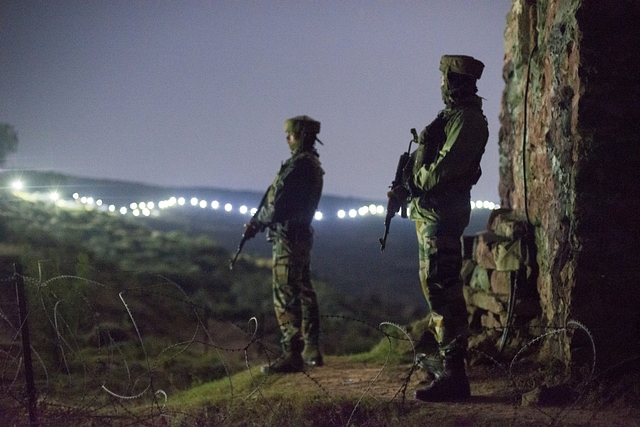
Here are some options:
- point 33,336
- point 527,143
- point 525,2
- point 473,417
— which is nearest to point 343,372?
point 473,417

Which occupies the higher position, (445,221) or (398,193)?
(398,193)

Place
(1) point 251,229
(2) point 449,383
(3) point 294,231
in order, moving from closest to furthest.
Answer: (2) point 449,383
(3) point 294,231
(1) point 251,229

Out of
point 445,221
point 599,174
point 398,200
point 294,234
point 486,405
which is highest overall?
point 599,174

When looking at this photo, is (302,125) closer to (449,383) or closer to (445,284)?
(445,284)

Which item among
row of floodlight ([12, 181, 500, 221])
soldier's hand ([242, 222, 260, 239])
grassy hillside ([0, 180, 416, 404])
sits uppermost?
row of floodlight ([12, 181, 500, 221])

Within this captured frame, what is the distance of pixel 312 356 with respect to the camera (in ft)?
18.6

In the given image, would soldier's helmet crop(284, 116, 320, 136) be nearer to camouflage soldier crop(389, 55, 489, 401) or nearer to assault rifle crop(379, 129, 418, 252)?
assault rifle crop(379, 129, 418, 252)

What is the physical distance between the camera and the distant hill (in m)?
17.4

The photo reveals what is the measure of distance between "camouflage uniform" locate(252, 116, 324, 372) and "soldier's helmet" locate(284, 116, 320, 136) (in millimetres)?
15

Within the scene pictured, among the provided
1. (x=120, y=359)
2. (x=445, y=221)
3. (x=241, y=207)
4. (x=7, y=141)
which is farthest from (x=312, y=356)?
(x=7, y=141)

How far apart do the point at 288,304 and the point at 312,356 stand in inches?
25.0

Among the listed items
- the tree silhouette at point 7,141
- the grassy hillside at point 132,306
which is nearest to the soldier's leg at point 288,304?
the grassy hillside at point 132,306

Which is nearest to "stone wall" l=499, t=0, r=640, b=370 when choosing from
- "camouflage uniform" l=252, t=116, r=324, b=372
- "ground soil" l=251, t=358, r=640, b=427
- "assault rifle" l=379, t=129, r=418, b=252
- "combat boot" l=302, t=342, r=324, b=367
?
"ground soil" l=251, t=358, r=640, b=427

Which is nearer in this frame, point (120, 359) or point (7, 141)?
point (120, 359)
